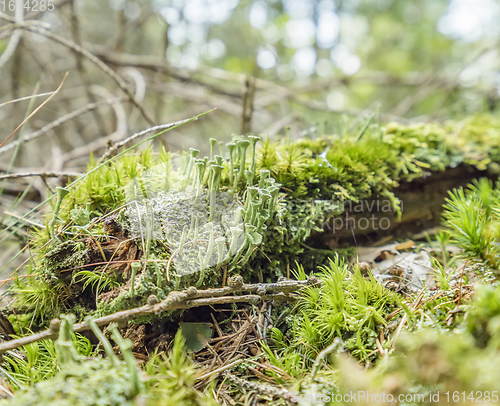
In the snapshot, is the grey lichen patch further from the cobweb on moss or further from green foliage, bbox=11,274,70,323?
the cobweb on moss

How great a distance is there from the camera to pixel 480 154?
2.44m

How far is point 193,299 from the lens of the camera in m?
1.31

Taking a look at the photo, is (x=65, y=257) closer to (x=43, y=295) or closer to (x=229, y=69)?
(x=43, y=295)

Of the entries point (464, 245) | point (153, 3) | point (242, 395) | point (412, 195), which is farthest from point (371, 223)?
point (153, 3)

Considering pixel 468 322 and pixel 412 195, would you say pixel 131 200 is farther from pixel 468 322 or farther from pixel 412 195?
pixel 412 195

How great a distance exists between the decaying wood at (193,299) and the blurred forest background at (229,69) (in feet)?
5.14

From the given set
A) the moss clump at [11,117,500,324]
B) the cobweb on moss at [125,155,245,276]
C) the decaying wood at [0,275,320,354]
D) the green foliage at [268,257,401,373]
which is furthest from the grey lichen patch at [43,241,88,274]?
the green foliage at [268,257,401,373]

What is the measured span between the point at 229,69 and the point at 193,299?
15.9 ft

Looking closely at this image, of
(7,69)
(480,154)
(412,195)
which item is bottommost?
(412,195)

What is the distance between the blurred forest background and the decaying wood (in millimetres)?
1568

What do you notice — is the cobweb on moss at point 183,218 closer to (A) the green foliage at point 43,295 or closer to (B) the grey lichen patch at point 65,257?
(B) the grey lichen patch at point 65,257

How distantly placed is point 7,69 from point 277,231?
7.37 m

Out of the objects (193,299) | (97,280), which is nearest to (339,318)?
(193,299)

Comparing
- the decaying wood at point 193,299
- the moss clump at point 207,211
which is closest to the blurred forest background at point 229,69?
the moss clump at point 207,211
